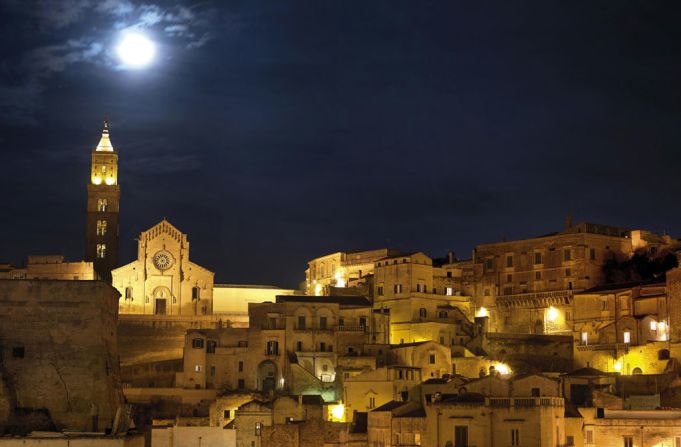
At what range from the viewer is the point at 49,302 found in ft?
142

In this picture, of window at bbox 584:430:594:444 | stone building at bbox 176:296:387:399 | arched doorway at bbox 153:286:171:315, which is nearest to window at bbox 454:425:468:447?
window at bbox 584:430:594:444

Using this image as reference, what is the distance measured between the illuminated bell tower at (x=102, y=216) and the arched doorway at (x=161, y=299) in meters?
4.14

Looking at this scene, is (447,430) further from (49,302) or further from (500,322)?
(500,322)

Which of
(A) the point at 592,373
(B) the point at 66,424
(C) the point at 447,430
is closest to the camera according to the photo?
(B) the point at 66,424

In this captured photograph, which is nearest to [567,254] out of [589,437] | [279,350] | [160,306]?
[279,350]

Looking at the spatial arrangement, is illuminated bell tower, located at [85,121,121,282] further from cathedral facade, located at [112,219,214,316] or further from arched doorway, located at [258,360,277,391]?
arched doorway, located at [258,360,277,391]

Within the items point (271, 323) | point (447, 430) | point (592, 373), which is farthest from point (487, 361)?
point (447, 430)

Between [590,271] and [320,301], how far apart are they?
19065 mm

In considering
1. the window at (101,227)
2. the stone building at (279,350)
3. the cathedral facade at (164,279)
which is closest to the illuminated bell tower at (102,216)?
the window at (101,227)

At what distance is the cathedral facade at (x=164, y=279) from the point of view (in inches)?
3238

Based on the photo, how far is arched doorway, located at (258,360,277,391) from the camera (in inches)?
2662

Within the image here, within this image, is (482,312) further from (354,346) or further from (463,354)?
(354,346)

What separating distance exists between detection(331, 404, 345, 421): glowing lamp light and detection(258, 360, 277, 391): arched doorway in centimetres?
598

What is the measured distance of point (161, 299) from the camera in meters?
83.0
